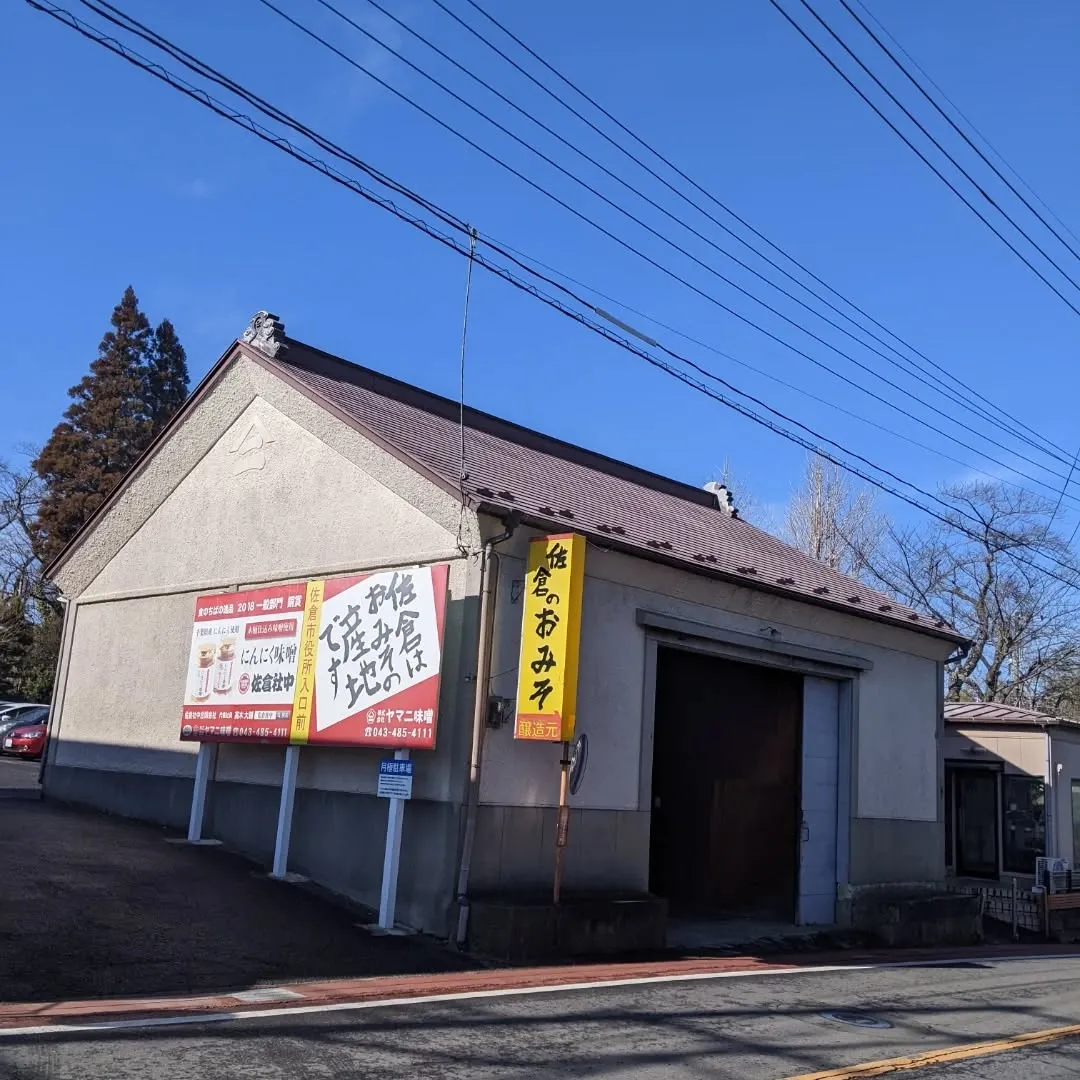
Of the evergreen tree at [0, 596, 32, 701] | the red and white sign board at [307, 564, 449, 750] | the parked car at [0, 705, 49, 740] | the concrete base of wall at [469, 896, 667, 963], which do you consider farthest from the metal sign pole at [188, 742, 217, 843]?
the evergreen tree at [0, 596, 32, 701]

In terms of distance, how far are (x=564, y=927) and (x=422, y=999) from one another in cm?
311

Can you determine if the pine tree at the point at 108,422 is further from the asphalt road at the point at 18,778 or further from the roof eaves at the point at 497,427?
the roof eaves at the point at 497,427

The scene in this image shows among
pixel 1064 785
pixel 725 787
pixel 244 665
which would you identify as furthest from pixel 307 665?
pixel 1064 785

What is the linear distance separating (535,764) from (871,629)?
7392 millimetres

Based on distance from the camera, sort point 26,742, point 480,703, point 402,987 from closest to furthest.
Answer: point 402,987, point 480,703, point 26,742

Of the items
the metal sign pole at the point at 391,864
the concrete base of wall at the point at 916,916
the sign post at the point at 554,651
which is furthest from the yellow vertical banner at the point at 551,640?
the concrete base of wall at the point at 916,916

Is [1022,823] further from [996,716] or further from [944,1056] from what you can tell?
[944,1056]

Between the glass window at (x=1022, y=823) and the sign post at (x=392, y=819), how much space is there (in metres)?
13.5

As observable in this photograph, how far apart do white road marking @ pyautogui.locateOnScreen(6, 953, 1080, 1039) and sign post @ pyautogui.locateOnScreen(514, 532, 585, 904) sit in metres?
1.73

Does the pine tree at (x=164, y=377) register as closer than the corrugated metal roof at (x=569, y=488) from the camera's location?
No

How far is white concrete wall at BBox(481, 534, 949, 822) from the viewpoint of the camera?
12219 mm

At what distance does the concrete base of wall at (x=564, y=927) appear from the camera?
1098 centimetres

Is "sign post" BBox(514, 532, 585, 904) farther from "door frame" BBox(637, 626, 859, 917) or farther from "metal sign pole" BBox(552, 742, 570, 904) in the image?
"door frame" BBox(637, 626, 859, 917)

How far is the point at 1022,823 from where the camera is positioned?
20.6 m
